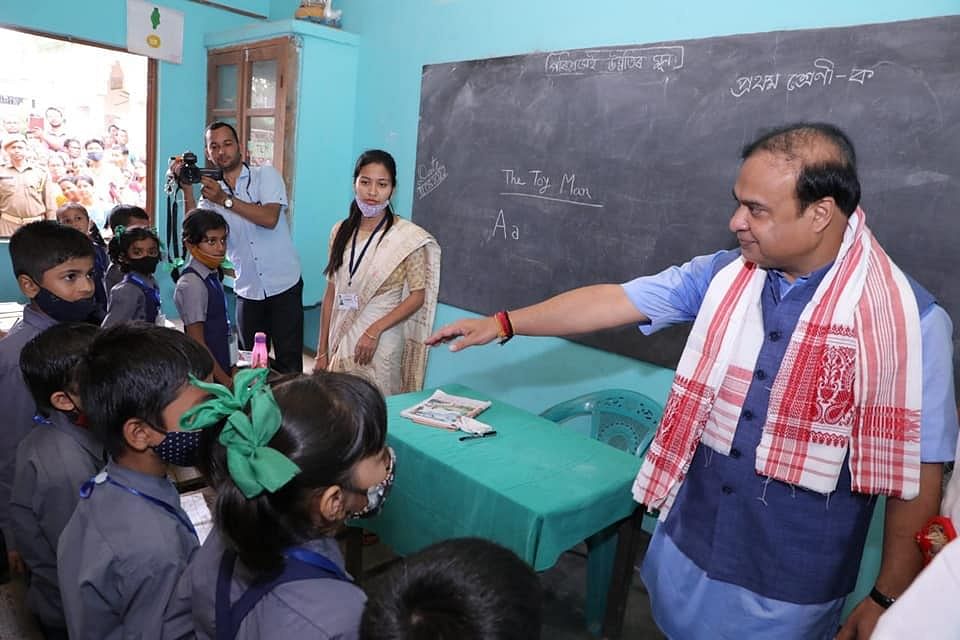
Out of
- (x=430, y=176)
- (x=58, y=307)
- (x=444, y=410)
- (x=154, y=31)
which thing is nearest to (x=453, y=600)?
(x=444, y=410)

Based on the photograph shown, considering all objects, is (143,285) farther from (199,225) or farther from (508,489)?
(508,489)

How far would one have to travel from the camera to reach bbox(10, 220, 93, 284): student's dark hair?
70.6 inches

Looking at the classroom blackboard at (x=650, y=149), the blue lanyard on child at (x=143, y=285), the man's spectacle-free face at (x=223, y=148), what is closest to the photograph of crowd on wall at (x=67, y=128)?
the man's spectacle-free face at (x=223, y=148)

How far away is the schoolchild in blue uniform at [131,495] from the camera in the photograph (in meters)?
1.06

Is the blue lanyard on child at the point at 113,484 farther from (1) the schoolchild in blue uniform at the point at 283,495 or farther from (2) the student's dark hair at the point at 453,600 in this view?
(2) the student's dark hair at the point at 453,600

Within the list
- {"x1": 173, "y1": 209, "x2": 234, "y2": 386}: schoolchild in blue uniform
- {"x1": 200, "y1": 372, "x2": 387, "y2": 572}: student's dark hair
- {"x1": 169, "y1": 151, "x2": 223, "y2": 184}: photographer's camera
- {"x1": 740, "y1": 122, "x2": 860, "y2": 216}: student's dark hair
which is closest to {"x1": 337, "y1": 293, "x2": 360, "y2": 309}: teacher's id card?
{"x1": 173, "y1": 209, "x2": 234, "y2": 386}: schoolchild in blue uniform

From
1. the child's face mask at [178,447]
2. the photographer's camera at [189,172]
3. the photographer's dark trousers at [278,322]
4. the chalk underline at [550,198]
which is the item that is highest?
the chalk underline at [550,198]

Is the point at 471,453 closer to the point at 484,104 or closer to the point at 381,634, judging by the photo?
the point at 381,634

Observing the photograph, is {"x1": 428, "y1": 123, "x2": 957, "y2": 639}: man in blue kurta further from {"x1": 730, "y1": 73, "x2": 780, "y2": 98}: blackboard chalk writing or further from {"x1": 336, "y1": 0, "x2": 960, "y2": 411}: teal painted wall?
{"x1": 336, "y1": 0, "x2": 960, "y2": 411}: teal painted wall

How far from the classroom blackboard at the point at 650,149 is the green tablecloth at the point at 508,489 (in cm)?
94

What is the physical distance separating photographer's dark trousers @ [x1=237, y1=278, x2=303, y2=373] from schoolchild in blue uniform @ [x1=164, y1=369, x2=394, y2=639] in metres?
2.53

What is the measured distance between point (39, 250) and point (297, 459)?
4.85 ft

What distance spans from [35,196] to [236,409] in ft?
16.2

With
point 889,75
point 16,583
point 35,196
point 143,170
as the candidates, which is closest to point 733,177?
point 889,75
